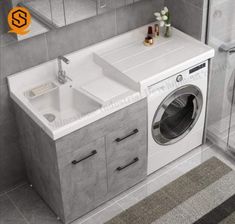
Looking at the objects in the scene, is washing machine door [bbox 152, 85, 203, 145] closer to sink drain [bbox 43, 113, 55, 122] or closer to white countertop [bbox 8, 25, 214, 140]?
white countertop [bbox 8, 25, 214, 140]

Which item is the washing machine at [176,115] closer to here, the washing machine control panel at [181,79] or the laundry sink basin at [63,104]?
the washing machine control panel at [181,79]

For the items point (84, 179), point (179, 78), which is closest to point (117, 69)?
point (179, 78)

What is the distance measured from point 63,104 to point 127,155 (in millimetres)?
599

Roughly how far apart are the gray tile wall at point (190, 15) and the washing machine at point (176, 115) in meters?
0.26

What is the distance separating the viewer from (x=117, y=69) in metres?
3.67

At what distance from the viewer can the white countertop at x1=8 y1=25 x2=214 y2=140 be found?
3.46 m

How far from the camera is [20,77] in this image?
3561mm

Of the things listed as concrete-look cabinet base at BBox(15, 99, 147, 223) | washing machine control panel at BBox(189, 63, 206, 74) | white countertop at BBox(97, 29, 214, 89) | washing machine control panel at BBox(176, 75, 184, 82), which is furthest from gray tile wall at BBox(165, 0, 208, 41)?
concrete-look cabinet base at BBox(15, 99, 147, 223)

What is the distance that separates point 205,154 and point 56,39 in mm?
1580

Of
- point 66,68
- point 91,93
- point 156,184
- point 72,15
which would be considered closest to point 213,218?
point 156,184

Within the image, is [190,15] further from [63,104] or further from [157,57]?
[63,104]

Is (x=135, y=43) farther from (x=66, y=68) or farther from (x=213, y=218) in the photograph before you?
(x=213, y=218)

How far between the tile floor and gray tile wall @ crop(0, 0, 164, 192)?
14cm

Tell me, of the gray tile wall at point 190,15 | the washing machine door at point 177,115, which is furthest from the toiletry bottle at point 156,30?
the washing machine door at point 177,115
